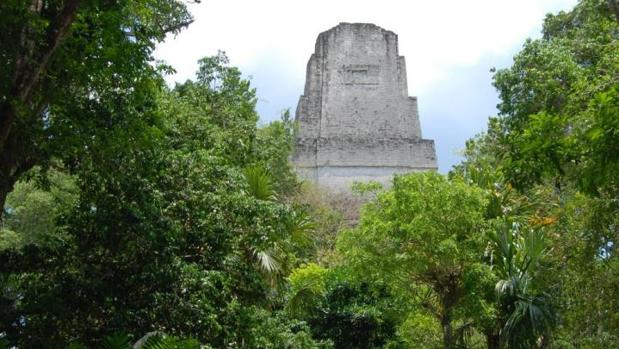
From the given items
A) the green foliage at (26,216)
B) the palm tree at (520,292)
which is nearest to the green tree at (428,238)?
the palm tree at (520,292)

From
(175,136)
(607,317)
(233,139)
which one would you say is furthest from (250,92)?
(607,317)

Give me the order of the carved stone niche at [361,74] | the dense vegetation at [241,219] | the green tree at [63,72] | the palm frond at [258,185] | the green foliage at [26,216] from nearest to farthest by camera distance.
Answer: the green tree at [63,72], the dense vegetation at [241,219], the palm frond at [258,185], the green foliage at [26,216], the carved stone niche at [361,74]

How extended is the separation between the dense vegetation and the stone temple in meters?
10.6

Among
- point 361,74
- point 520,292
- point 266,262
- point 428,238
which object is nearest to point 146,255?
point 266,262

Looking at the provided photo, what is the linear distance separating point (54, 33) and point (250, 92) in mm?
9401

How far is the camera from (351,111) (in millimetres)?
26938

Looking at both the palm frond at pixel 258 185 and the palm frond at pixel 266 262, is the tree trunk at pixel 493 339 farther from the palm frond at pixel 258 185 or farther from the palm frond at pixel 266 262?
the palm frond at pixel 258 185

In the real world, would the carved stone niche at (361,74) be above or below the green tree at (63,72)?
above

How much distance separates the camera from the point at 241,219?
360 inches

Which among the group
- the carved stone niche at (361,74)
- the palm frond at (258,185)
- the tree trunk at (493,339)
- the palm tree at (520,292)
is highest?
the carved stone niche at (361,74)

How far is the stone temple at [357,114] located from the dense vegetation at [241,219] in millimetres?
10595

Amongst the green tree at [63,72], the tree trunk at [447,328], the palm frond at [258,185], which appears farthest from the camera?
the tree trunk at [447,328]

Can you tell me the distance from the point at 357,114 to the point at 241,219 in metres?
18.1

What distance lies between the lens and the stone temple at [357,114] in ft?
83.0
